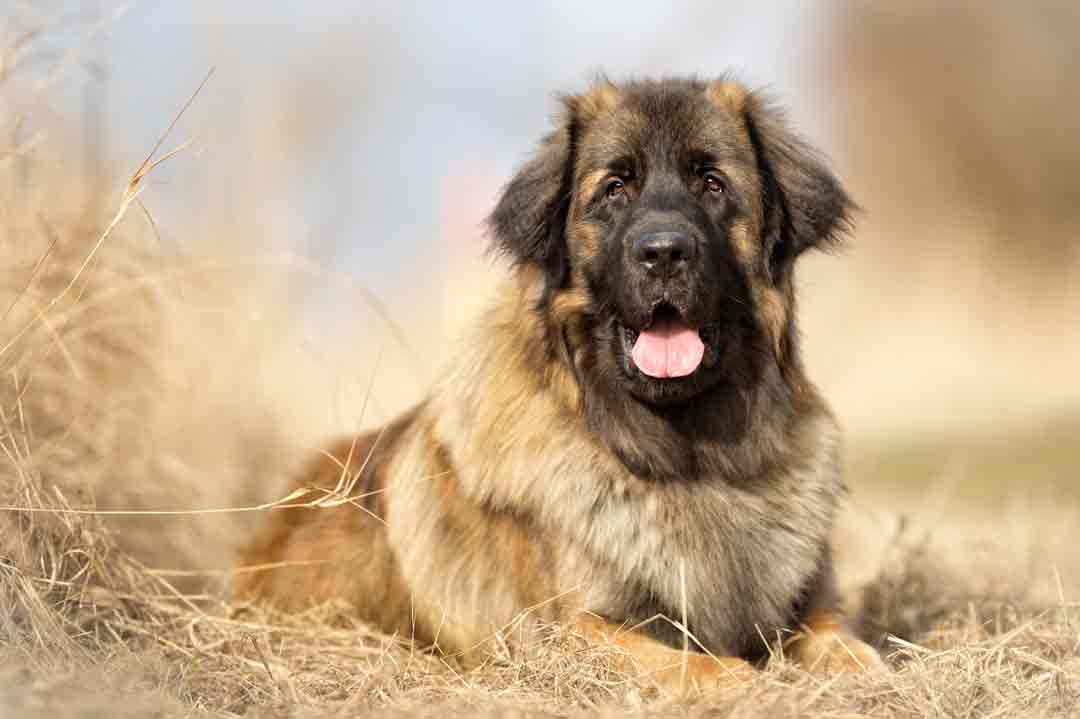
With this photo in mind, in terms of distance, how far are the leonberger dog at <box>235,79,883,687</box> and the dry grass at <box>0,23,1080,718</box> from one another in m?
0.29

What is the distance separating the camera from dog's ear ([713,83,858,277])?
410cm

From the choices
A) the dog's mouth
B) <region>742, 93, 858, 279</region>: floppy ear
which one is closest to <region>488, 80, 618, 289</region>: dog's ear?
the dog's mouth

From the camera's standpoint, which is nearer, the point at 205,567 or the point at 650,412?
the point at 650,412

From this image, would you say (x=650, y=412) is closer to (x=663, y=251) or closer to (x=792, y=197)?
(x=663, y=251)

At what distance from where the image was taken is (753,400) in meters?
4.04

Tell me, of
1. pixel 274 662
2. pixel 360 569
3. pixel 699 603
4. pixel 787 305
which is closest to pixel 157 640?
pixel 274 662

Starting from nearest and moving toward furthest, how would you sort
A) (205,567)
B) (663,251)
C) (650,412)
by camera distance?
(663,251)
(650,412)
(205,567)

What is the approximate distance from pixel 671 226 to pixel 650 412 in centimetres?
63

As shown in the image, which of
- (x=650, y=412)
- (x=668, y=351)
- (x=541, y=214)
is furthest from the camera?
(x=541, y=214)

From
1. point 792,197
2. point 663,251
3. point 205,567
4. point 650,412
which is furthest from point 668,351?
point 205,567

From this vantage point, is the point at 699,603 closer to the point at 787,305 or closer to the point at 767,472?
the point at 767,472

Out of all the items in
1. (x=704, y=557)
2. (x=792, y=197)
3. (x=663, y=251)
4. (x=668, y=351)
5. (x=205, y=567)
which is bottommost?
(x=205, y=567)

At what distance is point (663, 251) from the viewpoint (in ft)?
12.0

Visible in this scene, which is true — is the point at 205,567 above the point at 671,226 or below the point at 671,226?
below
